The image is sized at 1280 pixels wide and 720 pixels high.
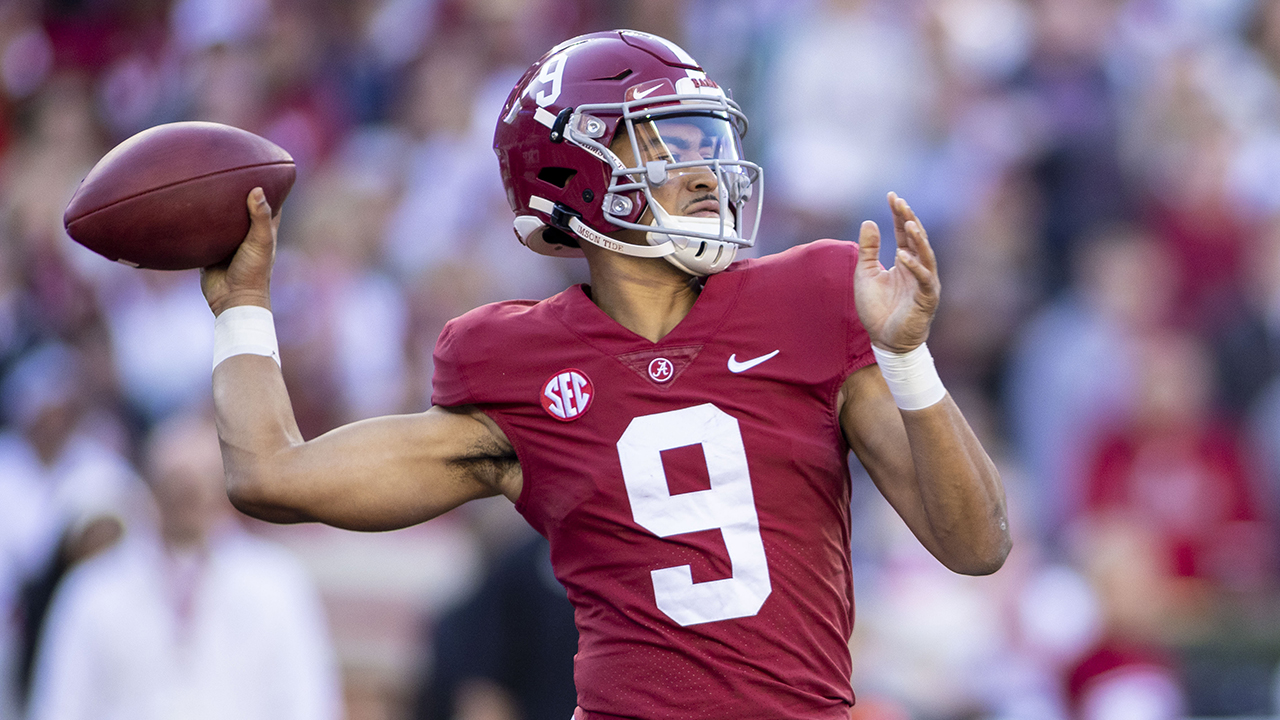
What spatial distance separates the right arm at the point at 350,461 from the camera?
2.95 m

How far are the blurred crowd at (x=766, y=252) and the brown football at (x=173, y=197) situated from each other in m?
2.43

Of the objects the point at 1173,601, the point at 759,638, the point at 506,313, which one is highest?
the point at 506,313

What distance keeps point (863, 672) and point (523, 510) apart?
272 centimetres

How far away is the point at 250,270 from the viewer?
316cm

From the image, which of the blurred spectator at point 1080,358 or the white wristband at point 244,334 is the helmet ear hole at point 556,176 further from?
the blurred spectator at point 1080,358

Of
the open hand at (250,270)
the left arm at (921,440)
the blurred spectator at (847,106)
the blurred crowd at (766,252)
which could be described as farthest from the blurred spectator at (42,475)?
the left arm at (921,440)

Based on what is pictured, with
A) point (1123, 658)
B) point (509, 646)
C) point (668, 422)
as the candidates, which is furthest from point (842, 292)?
point (1123, 658)

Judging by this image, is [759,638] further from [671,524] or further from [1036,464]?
[1036,464]

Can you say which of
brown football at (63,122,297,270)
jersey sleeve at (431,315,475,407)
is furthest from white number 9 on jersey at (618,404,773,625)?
brown football at (63,122,297,270)

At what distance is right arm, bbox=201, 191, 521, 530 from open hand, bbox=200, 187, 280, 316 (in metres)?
0.04

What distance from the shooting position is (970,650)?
231 inches

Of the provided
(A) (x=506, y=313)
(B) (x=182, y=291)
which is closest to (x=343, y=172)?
(B) (x=182, y=291)

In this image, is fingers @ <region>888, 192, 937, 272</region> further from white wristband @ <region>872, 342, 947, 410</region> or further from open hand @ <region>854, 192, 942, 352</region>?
white wristband @ <region>872, 342, 947, 410</region>

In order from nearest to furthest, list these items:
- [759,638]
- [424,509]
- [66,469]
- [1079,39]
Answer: [759,638], [424,509], [66,469], [1079,39]
